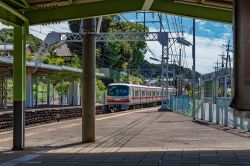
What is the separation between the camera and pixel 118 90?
164 feet

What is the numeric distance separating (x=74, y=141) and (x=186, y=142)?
332 cm

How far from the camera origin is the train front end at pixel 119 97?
49.5m

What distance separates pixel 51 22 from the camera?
14047 millimetres

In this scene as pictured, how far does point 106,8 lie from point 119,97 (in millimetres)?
35477

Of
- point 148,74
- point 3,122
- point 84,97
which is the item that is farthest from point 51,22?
point 148,74

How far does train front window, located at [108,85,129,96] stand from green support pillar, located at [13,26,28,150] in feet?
120

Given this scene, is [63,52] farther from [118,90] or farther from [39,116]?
[39,116]

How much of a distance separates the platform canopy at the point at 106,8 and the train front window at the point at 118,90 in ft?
115

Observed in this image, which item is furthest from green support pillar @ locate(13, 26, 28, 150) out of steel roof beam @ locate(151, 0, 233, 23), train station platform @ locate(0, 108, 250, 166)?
steel roof beam @ locate(151, 0, 233, 23)

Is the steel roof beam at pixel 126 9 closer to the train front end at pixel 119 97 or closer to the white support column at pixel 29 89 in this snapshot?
the white support column at pixel 29 89

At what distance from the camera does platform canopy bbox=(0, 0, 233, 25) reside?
13.3m

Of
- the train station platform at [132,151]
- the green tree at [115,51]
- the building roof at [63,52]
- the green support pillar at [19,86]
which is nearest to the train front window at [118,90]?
the green tree at [115,51]

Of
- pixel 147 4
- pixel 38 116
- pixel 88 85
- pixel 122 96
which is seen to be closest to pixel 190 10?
pixel 147 4

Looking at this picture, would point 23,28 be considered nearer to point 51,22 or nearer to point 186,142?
point 51,22
